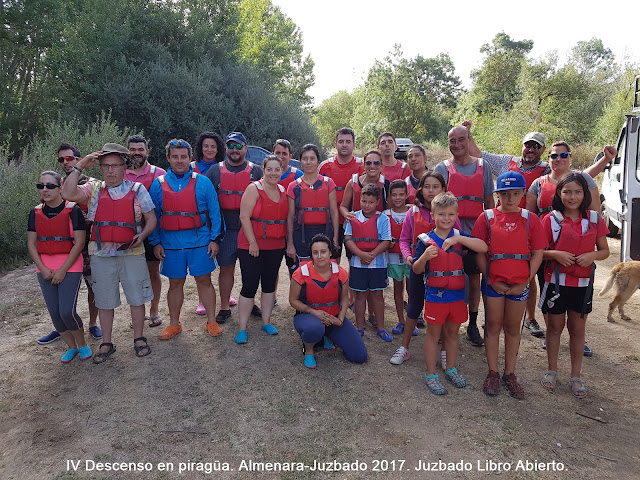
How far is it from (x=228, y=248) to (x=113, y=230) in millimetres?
1333

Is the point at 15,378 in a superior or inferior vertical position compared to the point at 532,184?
inferior

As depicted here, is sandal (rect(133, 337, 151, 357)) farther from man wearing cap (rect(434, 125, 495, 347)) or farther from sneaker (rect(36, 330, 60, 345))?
man wearing cap (rect(434, 125, 495, 347))

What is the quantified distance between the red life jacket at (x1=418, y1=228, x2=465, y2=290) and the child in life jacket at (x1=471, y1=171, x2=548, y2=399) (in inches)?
Answer: 8.8

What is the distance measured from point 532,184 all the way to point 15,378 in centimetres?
543

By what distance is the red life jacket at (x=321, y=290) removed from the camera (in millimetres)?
4133

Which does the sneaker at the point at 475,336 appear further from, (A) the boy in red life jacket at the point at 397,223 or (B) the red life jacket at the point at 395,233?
(B) the red life jacket at the point at 395,233

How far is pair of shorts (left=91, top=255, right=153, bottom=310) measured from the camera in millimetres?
4145

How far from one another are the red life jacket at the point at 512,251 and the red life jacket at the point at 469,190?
0.83 meters

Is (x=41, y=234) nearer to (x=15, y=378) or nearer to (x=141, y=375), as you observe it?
(x=15, y=378)

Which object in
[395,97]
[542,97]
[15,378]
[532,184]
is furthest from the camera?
[395,97]

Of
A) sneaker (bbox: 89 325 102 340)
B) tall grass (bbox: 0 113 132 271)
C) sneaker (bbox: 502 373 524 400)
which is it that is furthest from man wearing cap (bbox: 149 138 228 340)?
tall grass (bbox: 0 113 132 271)

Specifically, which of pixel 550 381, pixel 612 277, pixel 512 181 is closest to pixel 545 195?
pixel 512 181

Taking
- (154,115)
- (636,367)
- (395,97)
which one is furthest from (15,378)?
(395,97)

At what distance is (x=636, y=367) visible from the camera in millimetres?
4191
